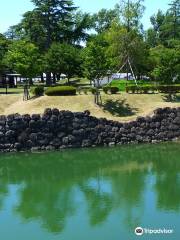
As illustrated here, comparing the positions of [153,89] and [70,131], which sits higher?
[153,89]

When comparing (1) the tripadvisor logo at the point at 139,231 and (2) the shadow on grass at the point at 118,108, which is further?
(2) the shadow on grass at the point at 118,108

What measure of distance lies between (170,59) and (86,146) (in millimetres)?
13299

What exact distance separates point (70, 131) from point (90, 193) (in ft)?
38.7

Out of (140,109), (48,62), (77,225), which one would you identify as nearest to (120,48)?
(48,62)

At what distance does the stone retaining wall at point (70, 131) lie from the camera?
34.2 m

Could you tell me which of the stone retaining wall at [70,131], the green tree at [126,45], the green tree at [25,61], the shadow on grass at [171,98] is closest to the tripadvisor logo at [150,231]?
the stone retaining wall at [70,131]

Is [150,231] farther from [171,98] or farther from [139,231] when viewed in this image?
[171,98]

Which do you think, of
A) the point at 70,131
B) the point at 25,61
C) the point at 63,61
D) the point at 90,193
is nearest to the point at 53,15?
the point at 63,61

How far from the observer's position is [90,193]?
78.1ft

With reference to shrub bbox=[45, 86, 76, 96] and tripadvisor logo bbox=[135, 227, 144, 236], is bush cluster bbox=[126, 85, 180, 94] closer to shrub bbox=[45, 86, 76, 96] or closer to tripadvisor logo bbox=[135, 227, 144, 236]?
shrub bbox=[45, 86, 76, 96]

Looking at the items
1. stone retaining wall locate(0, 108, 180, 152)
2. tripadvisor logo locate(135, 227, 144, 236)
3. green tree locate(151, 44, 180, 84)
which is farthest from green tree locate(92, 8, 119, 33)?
tripadvisor logo locate(135, 227, 144, 236)

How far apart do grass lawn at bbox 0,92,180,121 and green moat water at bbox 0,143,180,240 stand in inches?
172

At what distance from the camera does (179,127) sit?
3759 centimetres

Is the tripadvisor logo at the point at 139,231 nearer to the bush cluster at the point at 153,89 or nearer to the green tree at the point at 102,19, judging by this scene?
the bush cluster at the point at 153,89
